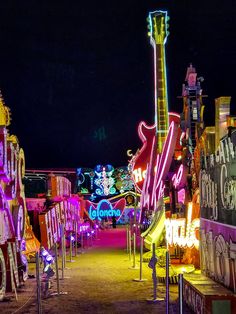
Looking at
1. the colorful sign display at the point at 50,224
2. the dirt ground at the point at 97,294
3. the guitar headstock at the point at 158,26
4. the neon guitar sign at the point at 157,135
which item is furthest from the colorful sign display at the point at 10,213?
the guitar headstock at the point at 158,26

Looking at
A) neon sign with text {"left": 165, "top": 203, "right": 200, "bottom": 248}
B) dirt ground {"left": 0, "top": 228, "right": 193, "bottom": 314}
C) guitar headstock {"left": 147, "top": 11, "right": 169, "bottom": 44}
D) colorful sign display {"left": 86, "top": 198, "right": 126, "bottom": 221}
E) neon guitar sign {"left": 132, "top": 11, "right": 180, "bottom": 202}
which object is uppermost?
guitar headstock {"left": 147, "top": 11, "right": 169, "bottom": 44}

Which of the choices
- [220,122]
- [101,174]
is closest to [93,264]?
[220,122]

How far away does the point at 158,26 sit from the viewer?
32406 mm

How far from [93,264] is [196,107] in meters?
6.88

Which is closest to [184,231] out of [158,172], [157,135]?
[158,172]

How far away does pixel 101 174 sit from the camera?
60.6 meters

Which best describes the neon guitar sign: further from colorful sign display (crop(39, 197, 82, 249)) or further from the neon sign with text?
the neon sign with text

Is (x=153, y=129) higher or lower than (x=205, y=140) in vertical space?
higher

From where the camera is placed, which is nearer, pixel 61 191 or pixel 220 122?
pixel 220 122

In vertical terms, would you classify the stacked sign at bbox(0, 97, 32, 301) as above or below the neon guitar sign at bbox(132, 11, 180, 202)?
below

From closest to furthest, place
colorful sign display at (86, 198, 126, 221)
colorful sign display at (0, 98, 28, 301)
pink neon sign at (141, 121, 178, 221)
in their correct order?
colorful sign display at (0, 98, 28, 301), pink neon sign at (141, 121, 178, 221), colorful sign display at (86, 198, 126, 221)

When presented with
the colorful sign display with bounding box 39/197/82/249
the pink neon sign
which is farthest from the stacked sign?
the pink neon sign

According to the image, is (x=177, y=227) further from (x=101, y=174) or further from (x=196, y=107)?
(x=101, y=174)

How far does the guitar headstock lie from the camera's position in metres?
32.3
